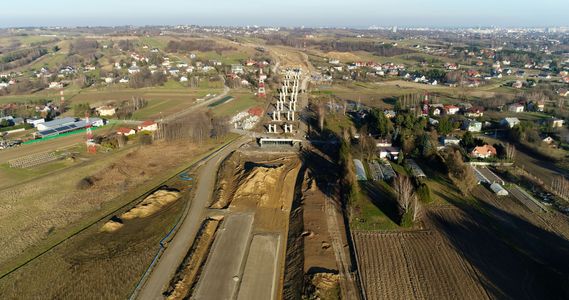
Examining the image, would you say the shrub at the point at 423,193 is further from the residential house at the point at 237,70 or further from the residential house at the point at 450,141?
the residential house at the point at 237,70

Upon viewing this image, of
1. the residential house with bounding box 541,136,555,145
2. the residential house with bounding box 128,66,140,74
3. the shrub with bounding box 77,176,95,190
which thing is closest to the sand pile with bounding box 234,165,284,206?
the shrub with bounding box 77,176,95,190

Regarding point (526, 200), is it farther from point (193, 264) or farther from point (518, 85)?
point (518, 85)

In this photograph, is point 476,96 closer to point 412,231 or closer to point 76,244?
point 412,231

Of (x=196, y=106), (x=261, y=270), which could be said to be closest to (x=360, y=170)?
(x=261, y=270)

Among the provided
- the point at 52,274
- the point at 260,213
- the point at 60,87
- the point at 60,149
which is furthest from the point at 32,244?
the point at 60,87

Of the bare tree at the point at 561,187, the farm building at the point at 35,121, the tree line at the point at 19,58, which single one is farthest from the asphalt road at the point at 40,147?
the tree line at the point at 19,58

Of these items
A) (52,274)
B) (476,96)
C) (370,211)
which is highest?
(476,96)
